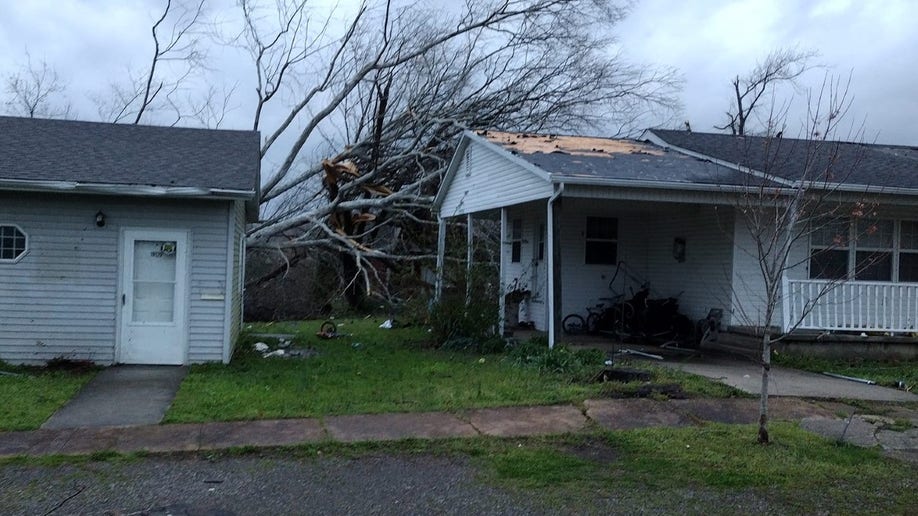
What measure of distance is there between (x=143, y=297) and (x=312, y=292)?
1207 centimetres

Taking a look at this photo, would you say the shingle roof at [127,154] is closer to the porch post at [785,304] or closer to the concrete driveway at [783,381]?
the concrete driveway at [783,381]

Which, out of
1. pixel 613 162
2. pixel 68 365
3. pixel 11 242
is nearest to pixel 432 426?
pixel 68 365

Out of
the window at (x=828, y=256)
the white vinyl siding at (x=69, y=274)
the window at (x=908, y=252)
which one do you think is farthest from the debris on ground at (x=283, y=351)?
the window at (x=908, y=252)

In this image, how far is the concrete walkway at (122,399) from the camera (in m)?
8.11

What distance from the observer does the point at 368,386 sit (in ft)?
33.2

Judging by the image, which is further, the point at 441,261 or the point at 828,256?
the point at 441,261

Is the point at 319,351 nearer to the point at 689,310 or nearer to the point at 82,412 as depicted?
the point at 82,412

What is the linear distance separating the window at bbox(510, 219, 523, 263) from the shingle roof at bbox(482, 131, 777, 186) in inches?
104

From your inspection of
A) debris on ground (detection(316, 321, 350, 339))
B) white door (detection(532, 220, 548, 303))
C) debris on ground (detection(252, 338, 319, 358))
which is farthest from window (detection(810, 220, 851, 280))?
debris on ground (detection(316, 321, 350, 339))

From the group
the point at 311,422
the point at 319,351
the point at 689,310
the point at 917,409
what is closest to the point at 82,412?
the point at 311,422

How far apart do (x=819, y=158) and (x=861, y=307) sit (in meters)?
2.92

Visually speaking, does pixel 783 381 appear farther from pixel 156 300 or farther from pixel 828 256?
pixel 156 300

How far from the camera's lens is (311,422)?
808 centimetres

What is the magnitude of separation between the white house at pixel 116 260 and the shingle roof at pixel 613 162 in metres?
4.70
